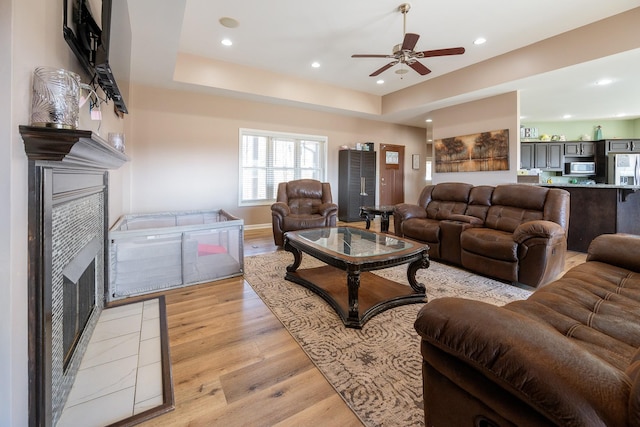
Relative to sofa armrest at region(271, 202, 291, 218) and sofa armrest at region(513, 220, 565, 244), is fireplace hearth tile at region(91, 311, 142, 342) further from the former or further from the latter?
sofa armrest at region(513, 220, 565, 244)

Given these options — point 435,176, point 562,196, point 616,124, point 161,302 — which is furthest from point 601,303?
point 616,124

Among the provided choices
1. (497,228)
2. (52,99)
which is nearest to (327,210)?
(497,228)

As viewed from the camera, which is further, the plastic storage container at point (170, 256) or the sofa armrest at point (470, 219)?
the sofa armrest at point (470, 219)

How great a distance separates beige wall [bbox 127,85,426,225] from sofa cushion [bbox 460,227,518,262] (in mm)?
4006

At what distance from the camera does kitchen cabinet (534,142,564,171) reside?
7.43 metres

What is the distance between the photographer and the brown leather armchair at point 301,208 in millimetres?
3992

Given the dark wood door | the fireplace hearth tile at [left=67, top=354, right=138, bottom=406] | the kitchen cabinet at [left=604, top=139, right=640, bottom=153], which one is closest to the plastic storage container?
the fireplace hearth tile at [left=67, top=354, right=138, bottom=406]

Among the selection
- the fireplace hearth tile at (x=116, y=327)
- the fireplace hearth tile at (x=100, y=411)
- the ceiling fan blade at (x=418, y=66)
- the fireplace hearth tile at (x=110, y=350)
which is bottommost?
the fireplace hearth tile at (x=100, y=411)

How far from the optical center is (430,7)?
10.3ft

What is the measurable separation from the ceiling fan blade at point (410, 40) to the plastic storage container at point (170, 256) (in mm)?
2677

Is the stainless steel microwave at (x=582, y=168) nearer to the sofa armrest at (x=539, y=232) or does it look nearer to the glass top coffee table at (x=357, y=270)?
the sofa armrest at (x=539, y=232)

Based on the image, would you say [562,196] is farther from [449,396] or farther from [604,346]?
[449,396]

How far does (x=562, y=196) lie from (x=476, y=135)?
2.62 metres

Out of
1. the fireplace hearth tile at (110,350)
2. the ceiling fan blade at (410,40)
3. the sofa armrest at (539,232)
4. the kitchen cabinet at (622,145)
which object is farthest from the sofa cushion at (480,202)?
the kitchen cabinet at (622,145)
